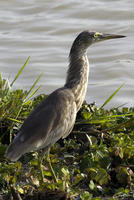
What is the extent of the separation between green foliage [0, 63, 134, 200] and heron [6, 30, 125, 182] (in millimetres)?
280

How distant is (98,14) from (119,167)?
8.02 meters

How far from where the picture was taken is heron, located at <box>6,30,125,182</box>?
16.8ft

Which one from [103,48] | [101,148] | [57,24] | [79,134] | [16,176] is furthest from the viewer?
[57,24]

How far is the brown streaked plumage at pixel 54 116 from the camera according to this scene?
513 centimetres

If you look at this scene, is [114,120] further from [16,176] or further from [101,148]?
[16,176]

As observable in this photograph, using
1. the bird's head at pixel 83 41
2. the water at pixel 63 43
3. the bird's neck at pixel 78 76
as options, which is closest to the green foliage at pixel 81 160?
the bird's neck at pixel 78 76

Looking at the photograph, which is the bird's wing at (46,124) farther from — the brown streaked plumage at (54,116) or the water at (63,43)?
the water at (63,43)

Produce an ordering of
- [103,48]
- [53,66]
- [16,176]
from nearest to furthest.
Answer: [16,176]
[53,66]
[103,48]

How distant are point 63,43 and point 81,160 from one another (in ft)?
20.8

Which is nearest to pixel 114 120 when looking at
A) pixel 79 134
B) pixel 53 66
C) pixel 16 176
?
pixel 79 134

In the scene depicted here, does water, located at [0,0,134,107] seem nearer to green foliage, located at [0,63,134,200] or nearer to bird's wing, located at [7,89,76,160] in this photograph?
green foliage, located at [0,63,134,200]

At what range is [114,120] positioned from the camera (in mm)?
6266

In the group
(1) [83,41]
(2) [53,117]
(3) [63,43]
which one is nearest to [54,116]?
(2) [53,117]

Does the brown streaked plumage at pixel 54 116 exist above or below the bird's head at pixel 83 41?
below
